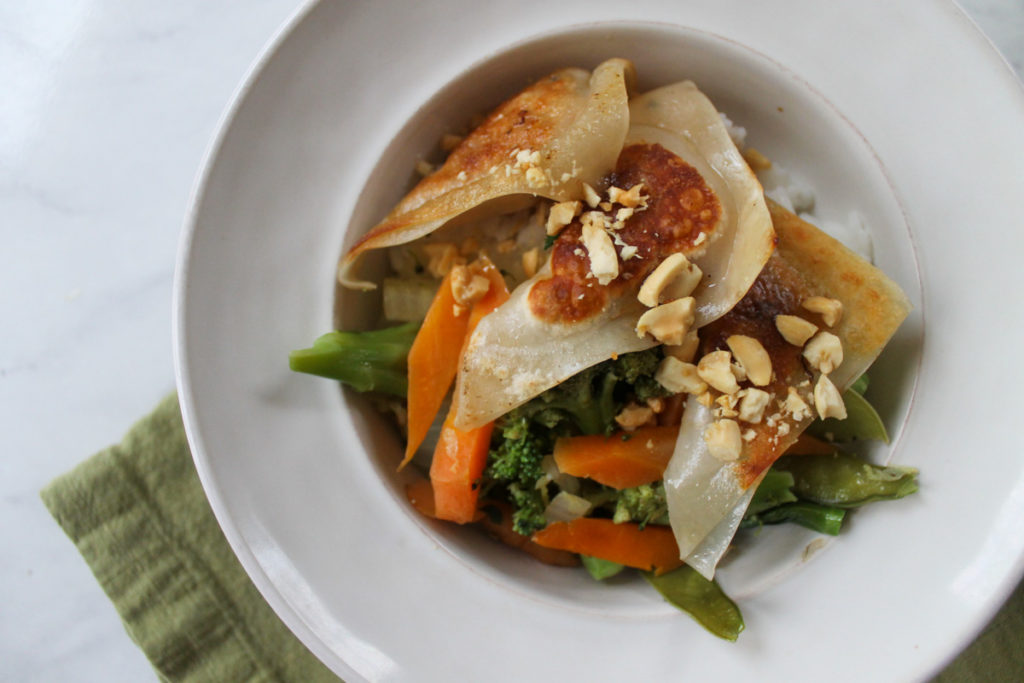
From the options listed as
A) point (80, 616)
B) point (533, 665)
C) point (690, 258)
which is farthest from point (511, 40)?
point (80, 616)

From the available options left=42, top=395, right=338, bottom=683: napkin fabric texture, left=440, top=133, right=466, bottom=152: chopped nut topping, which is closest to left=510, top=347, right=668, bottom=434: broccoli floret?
left=440, top=133, right=466, bottom=152: chopped nut topping

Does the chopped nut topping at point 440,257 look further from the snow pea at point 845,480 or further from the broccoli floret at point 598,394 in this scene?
the snow pea at point 845,480

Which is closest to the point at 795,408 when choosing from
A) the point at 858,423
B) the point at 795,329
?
the point at 795,329

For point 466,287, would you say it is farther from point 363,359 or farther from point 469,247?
point 363,359

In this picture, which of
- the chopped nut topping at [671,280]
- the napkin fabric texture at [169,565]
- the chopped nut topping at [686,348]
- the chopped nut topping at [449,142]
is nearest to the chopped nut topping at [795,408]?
the chopped nut topping at [686,348]

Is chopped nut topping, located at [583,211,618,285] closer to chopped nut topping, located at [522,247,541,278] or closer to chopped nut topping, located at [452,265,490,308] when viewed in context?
chopped nut topping, located at [522,247,541,278]

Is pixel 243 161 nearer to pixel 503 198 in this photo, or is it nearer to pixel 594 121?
pixel 503 198

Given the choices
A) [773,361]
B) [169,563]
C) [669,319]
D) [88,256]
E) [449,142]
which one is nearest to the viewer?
[669,319]
